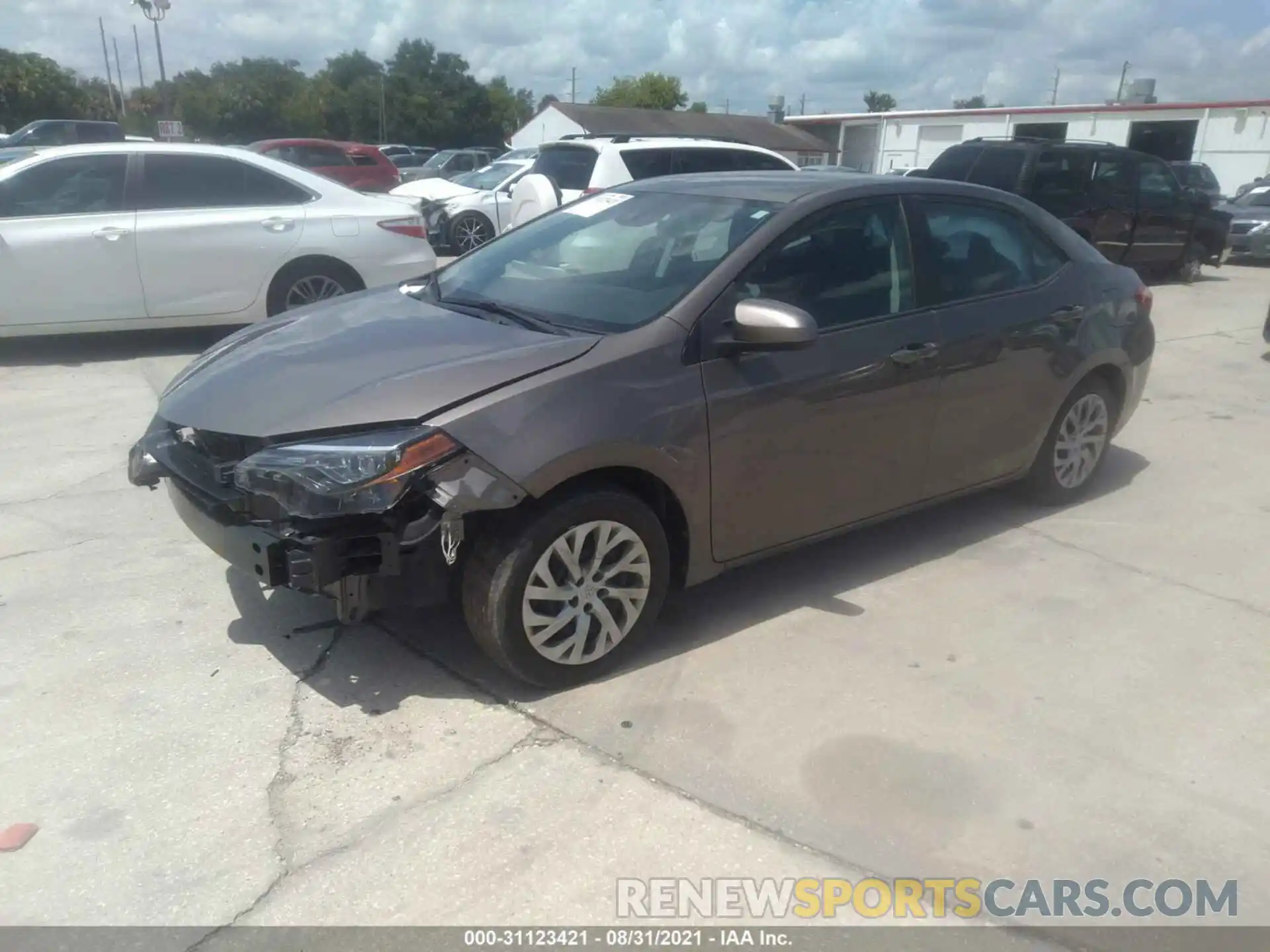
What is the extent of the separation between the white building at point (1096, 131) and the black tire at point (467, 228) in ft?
78.4

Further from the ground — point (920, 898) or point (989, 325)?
point (989, 325)

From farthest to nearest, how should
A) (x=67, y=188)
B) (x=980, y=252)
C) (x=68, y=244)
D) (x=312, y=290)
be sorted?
(x=312, y=290) < (x=67, y=188) < (x=68, y=244) < (x=980, y=252)

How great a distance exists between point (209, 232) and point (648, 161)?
17.0 feet

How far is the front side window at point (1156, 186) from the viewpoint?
1343 centimetres

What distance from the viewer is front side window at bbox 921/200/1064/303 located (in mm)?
4434

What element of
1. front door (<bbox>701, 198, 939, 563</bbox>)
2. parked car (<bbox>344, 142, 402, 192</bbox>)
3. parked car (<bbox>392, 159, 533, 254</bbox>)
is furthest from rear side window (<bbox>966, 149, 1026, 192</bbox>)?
parked car (<bbox>344, 142, 402, 192</bbox>)

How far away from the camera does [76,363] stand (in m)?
7.92

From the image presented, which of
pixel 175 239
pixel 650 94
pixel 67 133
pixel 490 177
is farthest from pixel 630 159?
pixel 650 94

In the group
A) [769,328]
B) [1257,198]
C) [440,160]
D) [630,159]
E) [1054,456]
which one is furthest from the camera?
[440,160]

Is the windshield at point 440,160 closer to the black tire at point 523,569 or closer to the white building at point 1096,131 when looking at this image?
the white building at point 1096,131

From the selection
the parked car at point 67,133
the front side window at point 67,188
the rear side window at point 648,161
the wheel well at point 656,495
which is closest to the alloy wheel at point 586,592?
the wheel well at point 656,495

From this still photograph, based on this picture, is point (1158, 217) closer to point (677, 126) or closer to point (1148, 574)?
point (1148, 574)

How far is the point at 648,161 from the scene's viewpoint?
11422 mm

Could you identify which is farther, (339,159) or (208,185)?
(339,159)
